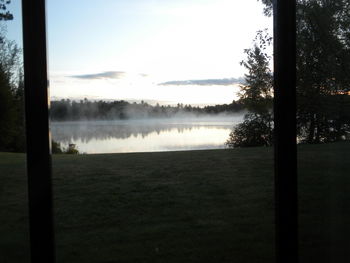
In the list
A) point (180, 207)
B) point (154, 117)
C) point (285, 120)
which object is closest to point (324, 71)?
point (285, 120)

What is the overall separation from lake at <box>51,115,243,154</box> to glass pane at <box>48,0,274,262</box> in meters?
0.01

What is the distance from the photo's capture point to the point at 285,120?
127 centimetres

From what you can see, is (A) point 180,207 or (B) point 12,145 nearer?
(B) point 12,145

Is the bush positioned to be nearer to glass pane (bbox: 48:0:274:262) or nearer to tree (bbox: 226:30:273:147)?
tree (bbox: 226:30:273:147)

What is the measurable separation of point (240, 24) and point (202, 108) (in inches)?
32.0

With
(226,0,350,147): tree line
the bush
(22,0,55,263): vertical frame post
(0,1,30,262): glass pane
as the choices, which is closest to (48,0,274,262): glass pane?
(226,0,350,147): tree line

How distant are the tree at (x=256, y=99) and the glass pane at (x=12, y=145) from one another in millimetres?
1938

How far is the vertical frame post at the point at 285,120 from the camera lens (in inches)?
50.3

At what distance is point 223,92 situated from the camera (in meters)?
3.32

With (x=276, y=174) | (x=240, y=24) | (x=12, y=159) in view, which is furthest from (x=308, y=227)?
(x=240, y=24)

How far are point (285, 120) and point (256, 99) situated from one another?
372cm

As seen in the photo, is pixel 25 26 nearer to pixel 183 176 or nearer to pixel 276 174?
pixel 276 174

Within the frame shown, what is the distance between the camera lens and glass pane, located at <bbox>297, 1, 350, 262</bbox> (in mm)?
1727

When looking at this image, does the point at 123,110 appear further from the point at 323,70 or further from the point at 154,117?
the point at 323,70
